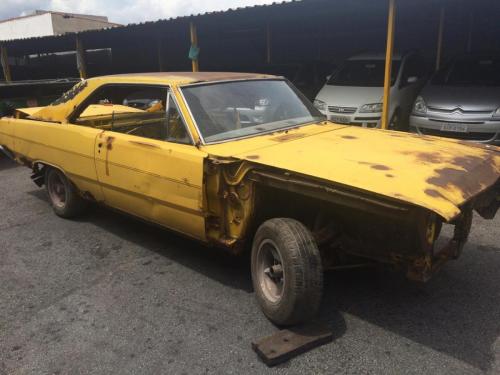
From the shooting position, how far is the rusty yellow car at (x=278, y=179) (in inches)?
104

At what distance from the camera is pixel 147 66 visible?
19766 millimetres

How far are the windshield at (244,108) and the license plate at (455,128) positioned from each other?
3535mm

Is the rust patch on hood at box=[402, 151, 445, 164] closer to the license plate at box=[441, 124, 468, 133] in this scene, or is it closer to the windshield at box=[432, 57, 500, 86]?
the license plate at box=[441, 124, 468, 133]

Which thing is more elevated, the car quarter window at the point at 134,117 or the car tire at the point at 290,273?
the car quarter window at the point at 134,117

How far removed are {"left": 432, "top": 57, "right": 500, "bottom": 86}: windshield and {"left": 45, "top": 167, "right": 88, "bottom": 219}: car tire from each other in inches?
255

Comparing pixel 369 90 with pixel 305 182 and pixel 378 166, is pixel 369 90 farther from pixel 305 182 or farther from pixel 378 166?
pixel 305 182

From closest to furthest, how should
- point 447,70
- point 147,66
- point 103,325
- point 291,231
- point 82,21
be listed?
1. point 291,231
2. point 103,325
3. point 447,70
4. point 147,66
5. point 82,21

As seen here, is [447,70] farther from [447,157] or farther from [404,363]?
[404,363]

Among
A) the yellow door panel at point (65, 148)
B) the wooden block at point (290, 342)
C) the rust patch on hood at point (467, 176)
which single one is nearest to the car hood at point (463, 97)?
the rust patch on hood at point (467, 176)

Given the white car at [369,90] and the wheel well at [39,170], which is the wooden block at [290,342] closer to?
the wheel well at [39,170]

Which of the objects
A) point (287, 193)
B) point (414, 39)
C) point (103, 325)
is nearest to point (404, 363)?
point (287, 193)

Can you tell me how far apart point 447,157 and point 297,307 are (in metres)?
1.46

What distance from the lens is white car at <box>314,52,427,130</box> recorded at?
322 inches

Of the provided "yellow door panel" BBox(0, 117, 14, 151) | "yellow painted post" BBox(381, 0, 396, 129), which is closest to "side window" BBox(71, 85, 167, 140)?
"yellow door panel" BBox(0, 117, 14, 151)
